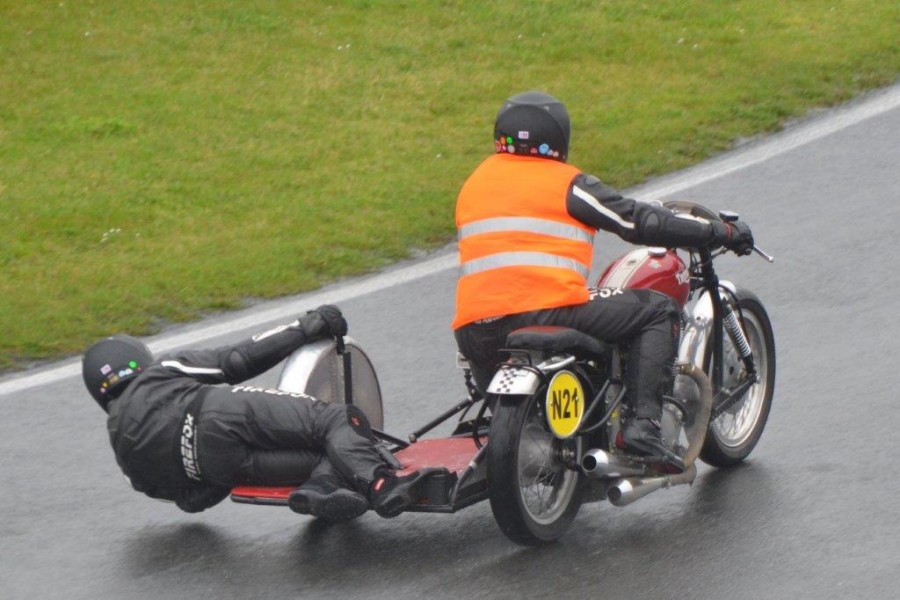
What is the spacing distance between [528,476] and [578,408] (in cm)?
33

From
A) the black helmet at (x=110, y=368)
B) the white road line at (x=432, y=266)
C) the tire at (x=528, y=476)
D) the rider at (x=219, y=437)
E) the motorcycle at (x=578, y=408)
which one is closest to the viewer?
the tire at (x=528, y=476)

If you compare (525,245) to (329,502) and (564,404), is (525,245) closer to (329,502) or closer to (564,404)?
(564,404)

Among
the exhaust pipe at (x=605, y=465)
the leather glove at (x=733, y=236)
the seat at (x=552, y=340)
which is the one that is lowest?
the exhaust pipe at (x=605, y=465)

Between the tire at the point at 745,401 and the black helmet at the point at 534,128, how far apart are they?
1.25 meters

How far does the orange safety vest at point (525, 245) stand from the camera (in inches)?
264

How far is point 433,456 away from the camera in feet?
23.1

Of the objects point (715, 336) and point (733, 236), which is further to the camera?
point (715, 336)

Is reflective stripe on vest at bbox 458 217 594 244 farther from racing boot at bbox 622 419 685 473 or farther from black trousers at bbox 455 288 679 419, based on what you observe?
racing boot at bbox 622 419 685 473

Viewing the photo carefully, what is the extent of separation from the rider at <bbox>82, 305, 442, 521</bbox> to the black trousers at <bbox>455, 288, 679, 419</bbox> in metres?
0.59

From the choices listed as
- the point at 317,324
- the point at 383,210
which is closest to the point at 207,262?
the point at 383,210

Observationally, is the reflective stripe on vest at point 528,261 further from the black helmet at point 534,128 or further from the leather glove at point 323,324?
the leather glove at point 323,324

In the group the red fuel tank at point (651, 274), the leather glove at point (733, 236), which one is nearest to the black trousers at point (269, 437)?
the red fuel tank at point (651, 274)

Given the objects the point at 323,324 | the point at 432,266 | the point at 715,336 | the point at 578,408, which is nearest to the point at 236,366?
the point at 323,324

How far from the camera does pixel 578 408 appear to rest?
22.1ft
